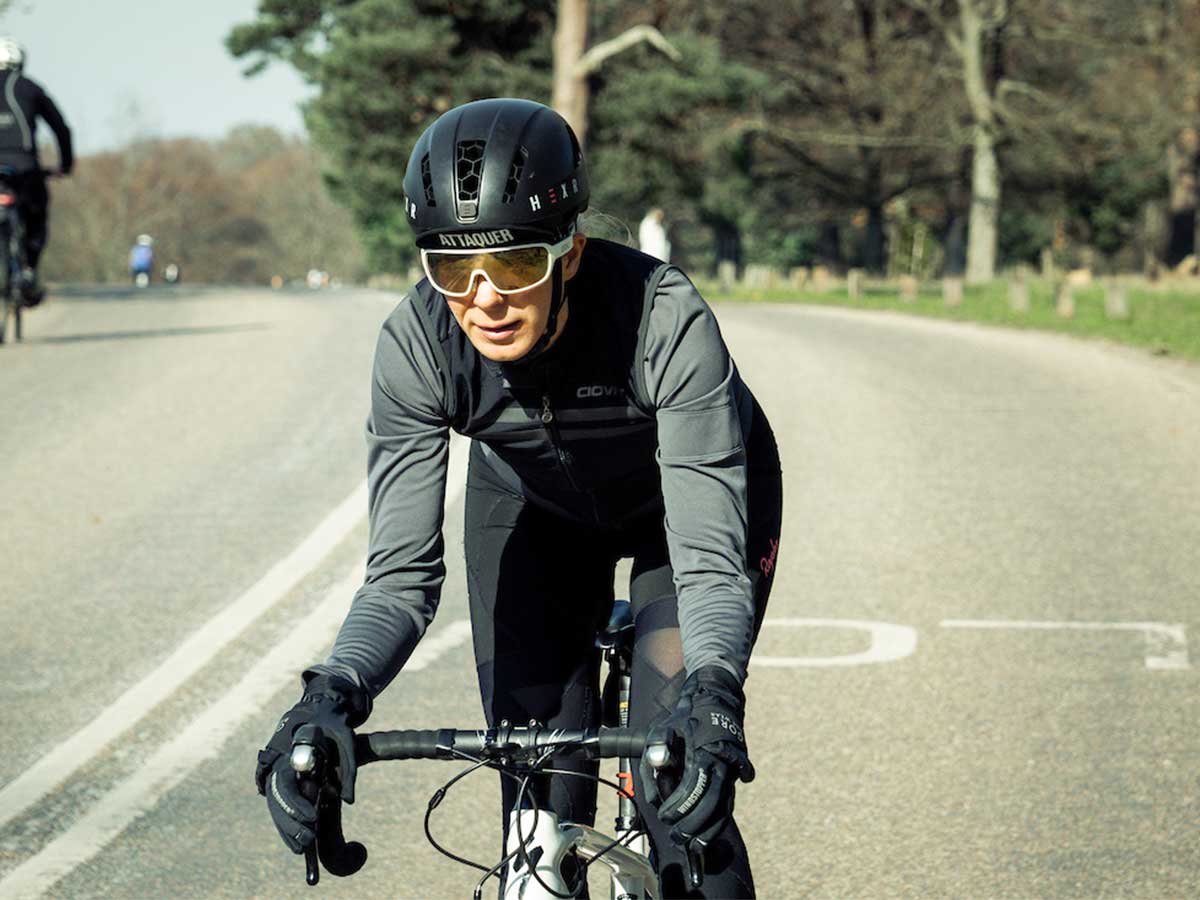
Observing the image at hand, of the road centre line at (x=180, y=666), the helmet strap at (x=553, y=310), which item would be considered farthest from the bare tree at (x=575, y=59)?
the helmet strap at (x=553, y=310)

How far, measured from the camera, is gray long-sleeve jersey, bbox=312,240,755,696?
3150 millimetres

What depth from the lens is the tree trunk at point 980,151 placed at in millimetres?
46750

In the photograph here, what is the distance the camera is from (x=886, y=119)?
5397 centimetres

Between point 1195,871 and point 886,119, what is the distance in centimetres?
5119

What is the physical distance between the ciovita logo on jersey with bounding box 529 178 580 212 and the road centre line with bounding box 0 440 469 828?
9.52 feet

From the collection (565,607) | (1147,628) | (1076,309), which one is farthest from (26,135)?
(1076,309)

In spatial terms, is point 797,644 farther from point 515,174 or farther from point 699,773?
point 699,773

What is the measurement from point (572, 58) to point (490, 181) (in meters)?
30.6

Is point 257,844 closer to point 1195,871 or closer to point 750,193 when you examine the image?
point 1195,871

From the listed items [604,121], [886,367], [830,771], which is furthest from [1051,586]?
[604,121]

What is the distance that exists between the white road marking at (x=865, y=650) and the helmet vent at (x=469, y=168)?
4168mm

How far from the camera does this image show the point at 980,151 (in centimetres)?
4809

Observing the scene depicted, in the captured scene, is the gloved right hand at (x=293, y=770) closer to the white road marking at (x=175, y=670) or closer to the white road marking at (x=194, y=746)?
the white road marking at (x=194, y=746)

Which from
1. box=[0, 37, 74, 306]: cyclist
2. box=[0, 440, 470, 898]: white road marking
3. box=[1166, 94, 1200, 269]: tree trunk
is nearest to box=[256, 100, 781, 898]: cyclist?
box=[0, 440, 470, 898]: white road marking
